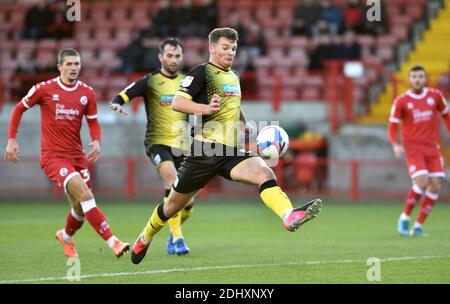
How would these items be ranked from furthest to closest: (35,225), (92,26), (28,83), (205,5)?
1. (92,26)
2. (205,5)
3. (28,83)
4. (35,225)

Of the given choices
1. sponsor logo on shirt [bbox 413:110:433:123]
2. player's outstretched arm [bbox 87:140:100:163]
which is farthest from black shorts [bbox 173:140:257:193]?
sponsor logo on shirt [bbox 413:110:433:123]

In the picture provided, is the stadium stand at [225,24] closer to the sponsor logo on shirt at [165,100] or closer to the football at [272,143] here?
the sponsor logo on shirt at [165,100]

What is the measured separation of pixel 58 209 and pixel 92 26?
30.5 ft

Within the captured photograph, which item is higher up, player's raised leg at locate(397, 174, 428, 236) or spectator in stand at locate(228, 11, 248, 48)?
spectator in stand at locate(228, 11, 248, 48)

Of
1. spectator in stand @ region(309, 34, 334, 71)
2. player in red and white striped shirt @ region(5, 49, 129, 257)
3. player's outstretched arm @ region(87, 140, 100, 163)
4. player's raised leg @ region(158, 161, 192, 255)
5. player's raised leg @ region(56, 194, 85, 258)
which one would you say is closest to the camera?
player in red and white striped shirt @ region(5, 49, 129, 257)

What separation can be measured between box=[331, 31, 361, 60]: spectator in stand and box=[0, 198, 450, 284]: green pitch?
5.80 metres

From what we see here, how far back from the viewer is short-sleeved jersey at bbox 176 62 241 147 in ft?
31.5

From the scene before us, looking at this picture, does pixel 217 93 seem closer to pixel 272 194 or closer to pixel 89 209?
pixel 272 194

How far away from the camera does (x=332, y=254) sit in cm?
1144

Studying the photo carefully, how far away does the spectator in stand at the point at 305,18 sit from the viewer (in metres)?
25.5

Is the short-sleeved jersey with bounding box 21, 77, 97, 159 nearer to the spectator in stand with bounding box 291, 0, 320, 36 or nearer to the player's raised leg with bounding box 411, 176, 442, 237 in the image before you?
the player's raised leg with bounding box 411, 176, 442, 237

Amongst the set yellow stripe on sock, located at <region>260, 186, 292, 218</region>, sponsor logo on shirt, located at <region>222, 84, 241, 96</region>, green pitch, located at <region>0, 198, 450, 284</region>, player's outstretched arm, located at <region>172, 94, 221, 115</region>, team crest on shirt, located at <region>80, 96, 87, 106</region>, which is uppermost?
sponsor logo on shirt, located at <region>222, 84, 241, 96</region>
